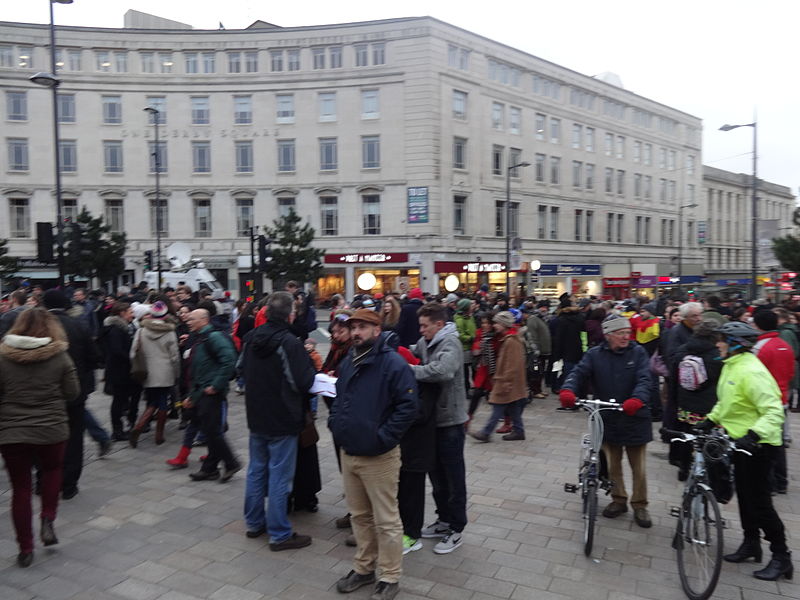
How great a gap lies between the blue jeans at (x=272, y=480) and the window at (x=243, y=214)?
33389 mm

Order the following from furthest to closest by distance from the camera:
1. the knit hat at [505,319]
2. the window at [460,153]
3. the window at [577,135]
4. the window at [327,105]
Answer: the window at [577,135] < the window at [460,153] < the window at [327,105] < the knit hat at [505,319]

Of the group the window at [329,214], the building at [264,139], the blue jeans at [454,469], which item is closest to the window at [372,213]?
the building at [264,139]

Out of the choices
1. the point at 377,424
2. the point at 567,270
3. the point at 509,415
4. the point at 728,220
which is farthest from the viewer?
the point at 728,220

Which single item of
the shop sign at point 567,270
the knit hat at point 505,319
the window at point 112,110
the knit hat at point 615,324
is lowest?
the knit hat at point 505,319

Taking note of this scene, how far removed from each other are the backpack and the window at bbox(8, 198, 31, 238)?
3985 centimetres

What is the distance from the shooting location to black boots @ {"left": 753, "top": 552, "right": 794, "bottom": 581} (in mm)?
4238

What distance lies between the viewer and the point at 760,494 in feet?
14.0

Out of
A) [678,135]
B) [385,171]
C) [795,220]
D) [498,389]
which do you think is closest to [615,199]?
[678,135]

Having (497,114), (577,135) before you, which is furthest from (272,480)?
(577,135)

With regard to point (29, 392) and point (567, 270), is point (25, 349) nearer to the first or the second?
point (29, 392)

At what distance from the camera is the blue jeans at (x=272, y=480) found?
15.6ft

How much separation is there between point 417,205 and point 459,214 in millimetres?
3583

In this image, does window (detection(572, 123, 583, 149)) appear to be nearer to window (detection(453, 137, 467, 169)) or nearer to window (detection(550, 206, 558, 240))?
window (detection(550, 206, 558, 240))

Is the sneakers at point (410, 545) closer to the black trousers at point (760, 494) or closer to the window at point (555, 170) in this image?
the black trousers at point (760, 494)
